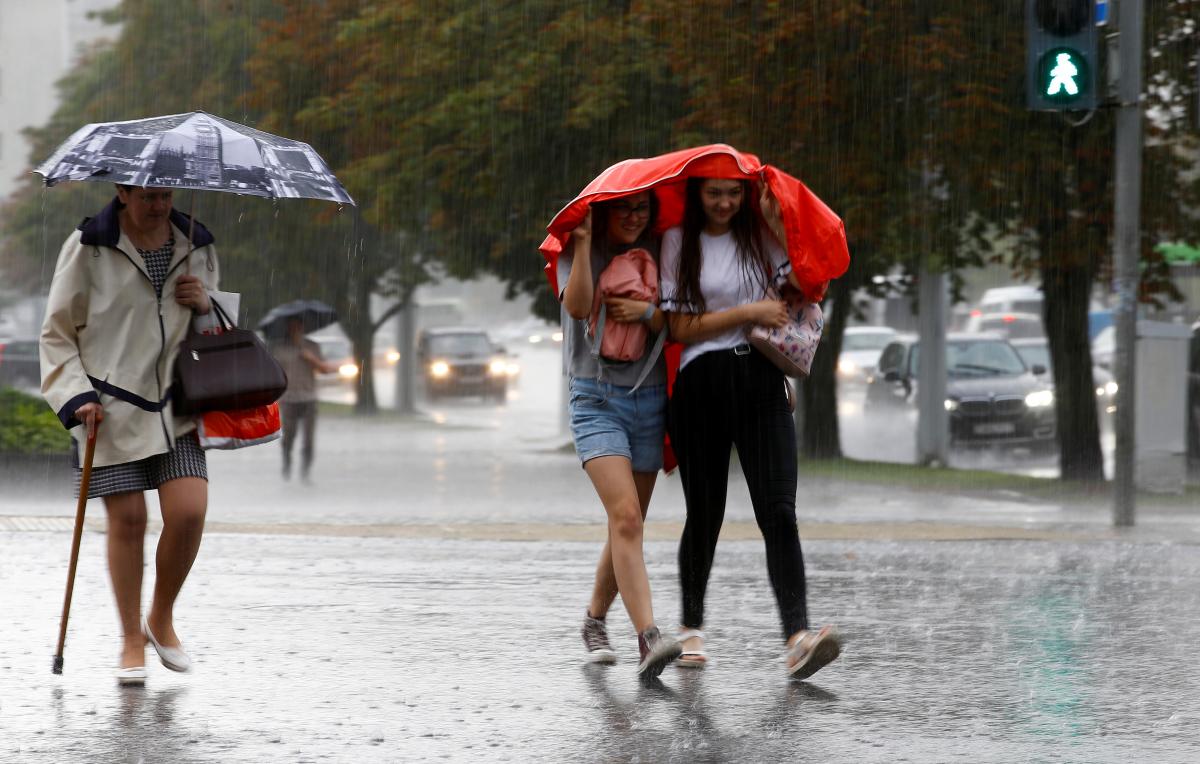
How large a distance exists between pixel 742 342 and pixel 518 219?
1728 cm

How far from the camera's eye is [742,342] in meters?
6.44

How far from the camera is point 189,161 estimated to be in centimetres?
602

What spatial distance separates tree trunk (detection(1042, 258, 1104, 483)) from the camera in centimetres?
1850

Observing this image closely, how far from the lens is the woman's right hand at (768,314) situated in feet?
20.8

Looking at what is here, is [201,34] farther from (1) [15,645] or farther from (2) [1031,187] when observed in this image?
(1) [15,645]

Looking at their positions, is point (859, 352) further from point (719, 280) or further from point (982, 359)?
point (719, 280)

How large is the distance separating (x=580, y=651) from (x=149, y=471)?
176 centimetres

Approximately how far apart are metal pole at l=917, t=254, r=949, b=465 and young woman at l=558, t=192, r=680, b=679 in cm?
1597

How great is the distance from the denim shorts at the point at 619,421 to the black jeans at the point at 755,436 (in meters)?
0.07

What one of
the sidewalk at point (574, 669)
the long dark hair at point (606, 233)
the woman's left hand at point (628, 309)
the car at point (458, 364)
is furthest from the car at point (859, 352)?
the woman's left hand at point (628, 309)

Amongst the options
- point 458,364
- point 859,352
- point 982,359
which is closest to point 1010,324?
point 859,352

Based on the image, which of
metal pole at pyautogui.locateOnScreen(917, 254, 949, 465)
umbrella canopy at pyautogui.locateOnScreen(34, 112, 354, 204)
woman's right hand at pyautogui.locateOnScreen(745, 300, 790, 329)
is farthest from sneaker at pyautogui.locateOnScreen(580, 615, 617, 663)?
metal pole at pyautogui.locateOnScreen(917, 254, 949, 465)

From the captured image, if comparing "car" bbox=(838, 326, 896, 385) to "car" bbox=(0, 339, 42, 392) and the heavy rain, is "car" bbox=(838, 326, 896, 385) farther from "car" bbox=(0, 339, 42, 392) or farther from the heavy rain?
"car" bbox=(0, 339, 42, 392)

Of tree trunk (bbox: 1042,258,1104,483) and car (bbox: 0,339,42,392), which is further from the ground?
tree trunk (bbox: 1042,258,1104,483)
